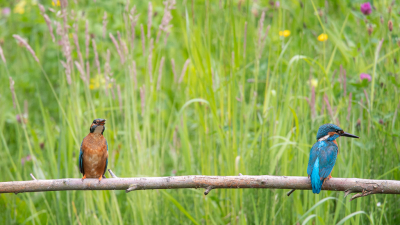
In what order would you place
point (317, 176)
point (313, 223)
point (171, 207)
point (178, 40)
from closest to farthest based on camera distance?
point (317, 176), point (313, 223), point (171, 207), point (178, 40)

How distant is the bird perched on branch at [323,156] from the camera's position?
206cm

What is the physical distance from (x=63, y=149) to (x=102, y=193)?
0.46 metres

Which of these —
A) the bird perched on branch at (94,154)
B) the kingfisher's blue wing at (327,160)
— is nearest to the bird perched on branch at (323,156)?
the kingfisher's blue wing at (327,160)

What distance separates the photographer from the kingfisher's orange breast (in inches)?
106

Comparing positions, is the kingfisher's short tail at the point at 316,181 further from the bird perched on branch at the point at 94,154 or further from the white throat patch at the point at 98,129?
the white throat patch at the point at 98,129

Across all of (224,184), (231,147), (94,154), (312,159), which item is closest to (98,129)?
(94,154)

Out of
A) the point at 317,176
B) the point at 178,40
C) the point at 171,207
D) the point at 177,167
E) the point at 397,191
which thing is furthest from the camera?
the point at 178,40

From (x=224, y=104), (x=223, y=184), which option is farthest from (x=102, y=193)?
(x=223, y=184)

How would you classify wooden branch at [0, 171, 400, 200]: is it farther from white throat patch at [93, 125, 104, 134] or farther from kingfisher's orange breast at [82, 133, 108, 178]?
white throat patch at [93, 125, 104, 134]

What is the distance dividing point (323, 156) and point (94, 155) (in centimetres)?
147

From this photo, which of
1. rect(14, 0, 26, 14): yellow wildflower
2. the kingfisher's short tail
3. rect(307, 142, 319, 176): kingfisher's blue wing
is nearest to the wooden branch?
the kingfisher's short tail

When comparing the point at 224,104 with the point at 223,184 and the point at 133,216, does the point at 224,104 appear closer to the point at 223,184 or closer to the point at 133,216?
the point at 133,216

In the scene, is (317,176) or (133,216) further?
(133,216)

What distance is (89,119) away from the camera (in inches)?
126
